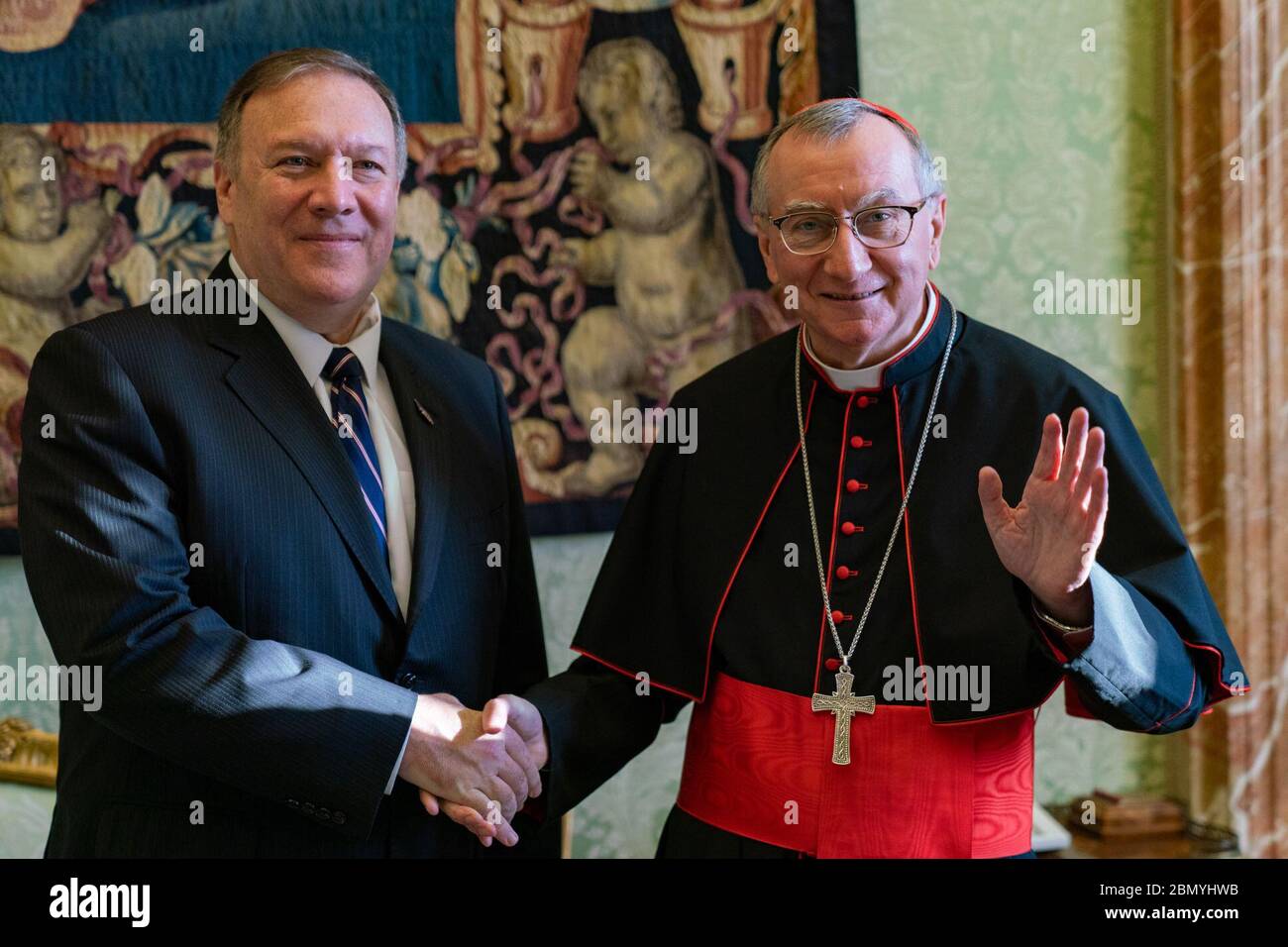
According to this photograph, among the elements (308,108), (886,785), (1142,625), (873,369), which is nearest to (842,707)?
(886,785)

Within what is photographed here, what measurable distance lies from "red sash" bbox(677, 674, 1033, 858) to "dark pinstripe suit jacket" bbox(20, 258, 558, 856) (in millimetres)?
571

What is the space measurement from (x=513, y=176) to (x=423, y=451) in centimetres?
116

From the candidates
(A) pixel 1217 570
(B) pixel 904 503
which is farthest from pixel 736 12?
(A) pixel 1217 570

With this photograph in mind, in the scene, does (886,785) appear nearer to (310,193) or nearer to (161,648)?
(161,648)

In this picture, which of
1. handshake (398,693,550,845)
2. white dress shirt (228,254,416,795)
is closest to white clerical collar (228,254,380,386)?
white dress shirt (228,254,416,795)

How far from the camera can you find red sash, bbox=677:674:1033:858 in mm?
2102

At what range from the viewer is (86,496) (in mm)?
2070

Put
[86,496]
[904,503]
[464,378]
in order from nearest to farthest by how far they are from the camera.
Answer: [86,496] < [904,503] < [464,378]

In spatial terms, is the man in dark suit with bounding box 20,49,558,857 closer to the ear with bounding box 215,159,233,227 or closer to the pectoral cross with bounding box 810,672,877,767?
the ear with bounding box 215,159,233,227

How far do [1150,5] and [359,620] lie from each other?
2680mm

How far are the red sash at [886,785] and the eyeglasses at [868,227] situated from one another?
0.78m

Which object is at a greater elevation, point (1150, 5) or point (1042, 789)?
point (1150, 5)

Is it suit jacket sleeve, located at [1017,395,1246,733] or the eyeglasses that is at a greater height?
the eyeglasses
